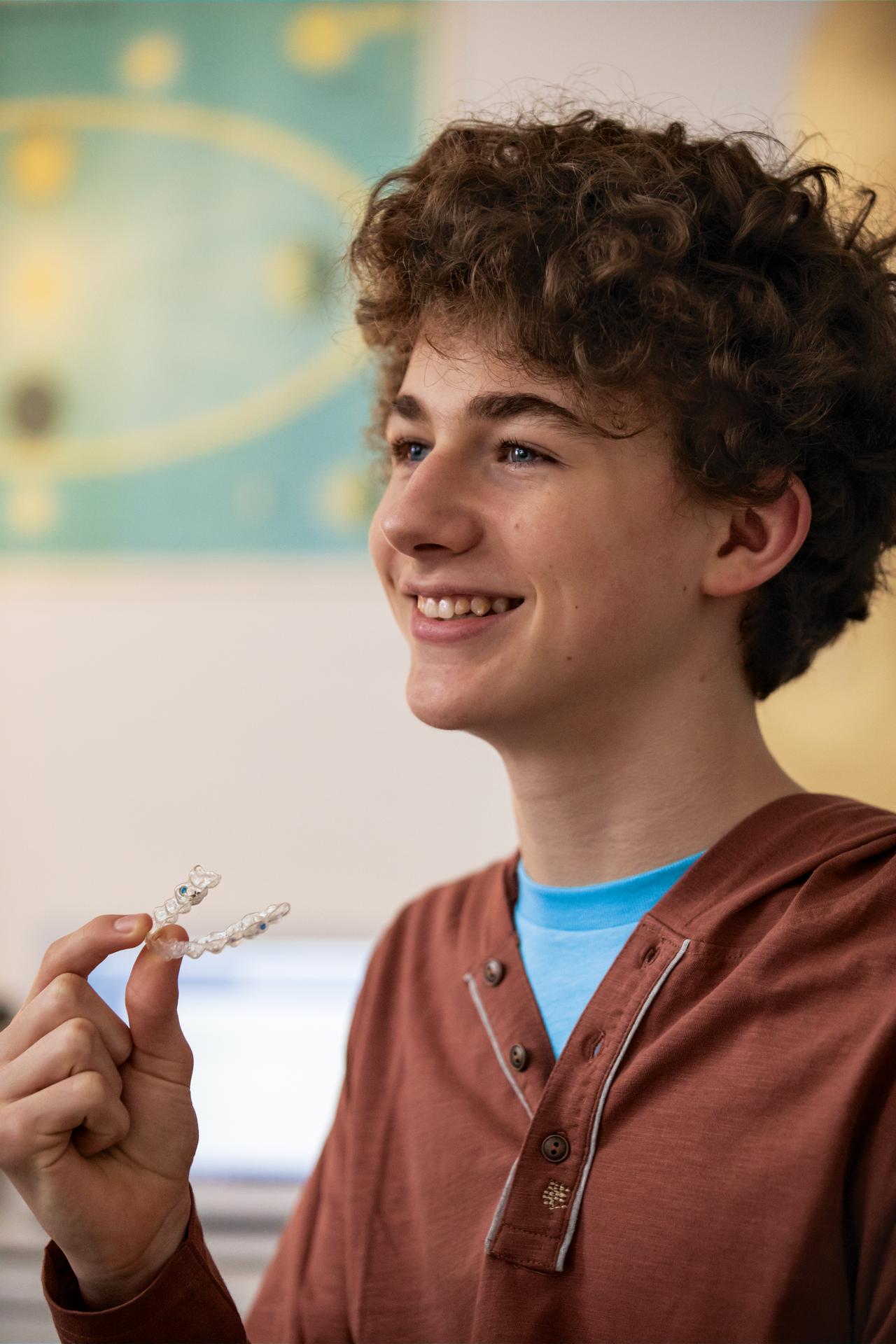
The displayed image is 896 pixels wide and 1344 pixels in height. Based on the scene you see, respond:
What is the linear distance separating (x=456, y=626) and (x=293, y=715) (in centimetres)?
151

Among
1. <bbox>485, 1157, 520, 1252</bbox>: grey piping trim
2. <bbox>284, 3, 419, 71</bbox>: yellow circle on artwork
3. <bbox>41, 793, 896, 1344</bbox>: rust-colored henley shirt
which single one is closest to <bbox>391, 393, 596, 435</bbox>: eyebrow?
<bbox>41, 793, 896, 1344</bbox>: rust-colored henley shirt

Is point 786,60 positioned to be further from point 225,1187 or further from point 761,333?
point 225,1187

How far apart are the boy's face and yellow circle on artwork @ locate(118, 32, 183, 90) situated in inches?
73.8

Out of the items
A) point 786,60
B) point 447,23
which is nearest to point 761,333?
point 786,60

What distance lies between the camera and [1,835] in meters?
2.66

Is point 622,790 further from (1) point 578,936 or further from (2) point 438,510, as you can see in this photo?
(2) point 438,510

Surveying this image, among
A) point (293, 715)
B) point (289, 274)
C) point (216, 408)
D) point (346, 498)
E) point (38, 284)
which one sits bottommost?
point (293, 715)

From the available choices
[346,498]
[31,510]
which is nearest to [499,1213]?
[346,498]

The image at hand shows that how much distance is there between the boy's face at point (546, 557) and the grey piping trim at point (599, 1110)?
0.21 m

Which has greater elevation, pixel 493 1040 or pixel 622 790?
pixel 622 790

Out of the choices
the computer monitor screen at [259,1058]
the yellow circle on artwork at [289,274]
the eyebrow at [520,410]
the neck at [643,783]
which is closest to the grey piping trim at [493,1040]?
the neck at [643,783]

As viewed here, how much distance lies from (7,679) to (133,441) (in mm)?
586

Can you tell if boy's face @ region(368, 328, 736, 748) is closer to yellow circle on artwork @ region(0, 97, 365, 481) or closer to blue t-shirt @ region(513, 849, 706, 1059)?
blue t-shirt @ region(513, 849, 706, 1059)

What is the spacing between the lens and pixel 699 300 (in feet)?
3.62
